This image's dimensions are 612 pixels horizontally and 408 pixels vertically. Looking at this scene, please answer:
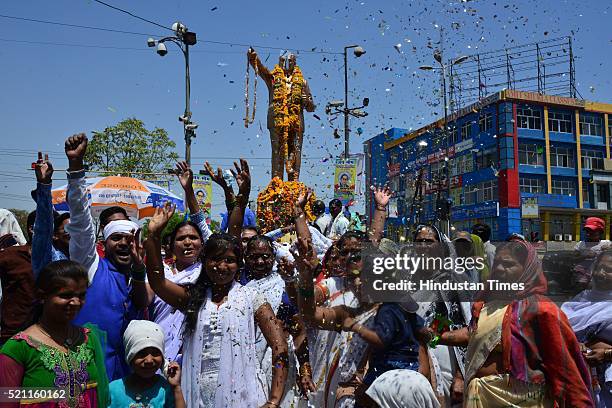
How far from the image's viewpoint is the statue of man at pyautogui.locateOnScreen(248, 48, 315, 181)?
923 cm

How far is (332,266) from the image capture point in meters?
4.39

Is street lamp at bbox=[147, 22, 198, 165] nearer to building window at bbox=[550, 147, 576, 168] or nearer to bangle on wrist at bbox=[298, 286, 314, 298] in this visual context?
bangle on wrist at bbox=[298, 286, 314, 298]

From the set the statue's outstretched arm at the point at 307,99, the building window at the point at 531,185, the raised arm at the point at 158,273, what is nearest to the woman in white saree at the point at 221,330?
the raised arm at the point at 158,273

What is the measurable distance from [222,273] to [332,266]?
4.77 ft

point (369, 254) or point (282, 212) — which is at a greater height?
point (282, 212)

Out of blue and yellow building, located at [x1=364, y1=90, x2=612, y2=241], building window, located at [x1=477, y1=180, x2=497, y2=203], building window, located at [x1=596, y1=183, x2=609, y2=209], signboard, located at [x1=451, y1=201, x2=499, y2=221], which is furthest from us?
building window, located at [x1=596, y1=183, x2=609, y2=209]

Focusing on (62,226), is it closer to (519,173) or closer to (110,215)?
(110,215)

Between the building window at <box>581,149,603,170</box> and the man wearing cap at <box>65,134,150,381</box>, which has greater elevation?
the building window at <box>581,149,603,170</box>

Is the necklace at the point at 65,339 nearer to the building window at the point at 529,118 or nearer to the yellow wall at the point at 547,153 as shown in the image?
the building window at the point at 529,118

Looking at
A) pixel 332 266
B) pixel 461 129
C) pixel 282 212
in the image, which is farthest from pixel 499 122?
pixel 332 266

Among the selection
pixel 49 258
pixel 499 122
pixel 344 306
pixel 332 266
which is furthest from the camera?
pixel 499 122

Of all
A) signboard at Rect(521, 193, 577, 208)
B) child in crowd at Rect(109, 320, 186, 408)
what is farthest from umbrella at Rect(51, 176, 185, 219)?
signboard at Rect(521, 193, 577, 208)

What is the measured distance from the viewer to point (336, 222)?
922 cm

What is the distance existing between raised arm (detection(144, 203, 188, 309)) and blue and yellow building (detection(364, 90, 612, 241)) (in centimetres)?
3261
